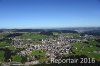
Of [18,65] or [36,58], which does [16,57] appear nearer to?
[36,58]

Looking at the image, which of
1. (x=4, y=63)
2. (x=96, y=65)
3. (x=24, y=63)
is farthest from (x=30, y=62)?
(x=96, y=65)

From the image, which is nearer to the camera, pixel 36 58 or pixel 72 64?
pixel 72 64

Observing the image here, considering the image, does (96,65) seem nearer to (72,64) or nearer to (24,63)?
(72,64)

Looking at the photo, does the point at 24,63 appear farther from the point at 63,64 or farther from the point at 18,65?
the point at 63,64

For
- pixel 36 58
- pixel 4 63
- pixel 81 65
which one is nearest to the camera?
pixel 81 65

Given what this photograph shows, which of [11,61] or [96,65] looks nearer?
[96,65]

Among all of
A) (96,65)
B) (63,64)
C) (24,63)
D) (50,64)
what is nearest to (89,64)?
(96,65)

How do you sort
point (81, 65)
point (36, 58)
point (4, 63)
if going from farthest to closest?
point (36, 58)
point (4, 63)
point (81, 65)
